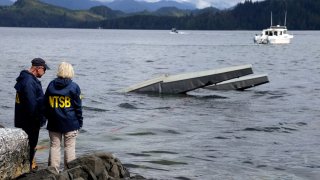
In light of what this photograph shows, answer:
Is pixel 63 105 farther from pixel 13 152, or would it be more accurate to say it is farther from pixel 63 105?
pixel 13 152

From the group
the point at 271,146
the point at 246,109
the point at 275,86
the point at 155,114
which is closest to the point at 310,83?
the point at 275,86

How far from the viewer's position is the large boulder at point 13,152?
28.6ft

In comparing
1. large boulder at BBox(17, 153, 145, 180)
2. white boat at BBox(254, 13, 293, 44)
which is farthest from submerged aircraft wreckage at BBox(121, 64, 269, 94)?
white boat at BBox(254, 13, 293, 44)

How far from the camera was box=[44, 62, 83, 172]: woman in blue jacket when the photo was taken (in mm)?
8773

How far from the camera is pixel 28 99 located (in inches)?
351

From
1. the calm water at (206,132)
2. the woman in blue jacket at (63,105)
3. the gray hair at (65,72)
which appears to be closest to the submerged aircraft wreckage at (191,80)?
the calm water at (206,132)

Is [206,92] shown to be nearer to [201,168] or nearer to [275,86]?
[275,86]

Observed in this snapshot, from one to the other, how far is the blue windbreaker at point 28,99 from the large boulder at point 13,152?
26 centimetres

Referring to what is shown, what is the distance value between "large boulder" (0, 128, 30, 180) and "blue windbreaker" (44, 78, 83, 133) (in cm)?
51

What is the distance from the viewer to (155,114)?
67.9ft

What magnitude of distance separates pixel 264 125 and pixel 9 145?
420 inches

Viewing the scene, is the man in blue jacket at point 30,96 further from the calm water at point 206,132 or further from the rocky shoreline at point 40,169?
the calm water at point 206,132

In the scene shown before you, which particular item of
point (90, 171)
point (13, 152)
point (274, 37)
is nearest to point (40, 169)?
point (13, 152)

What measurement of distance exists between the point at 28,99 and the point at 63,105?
552mm
